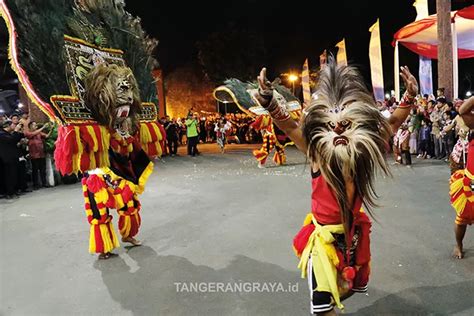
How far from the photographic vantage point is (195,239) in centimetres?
450

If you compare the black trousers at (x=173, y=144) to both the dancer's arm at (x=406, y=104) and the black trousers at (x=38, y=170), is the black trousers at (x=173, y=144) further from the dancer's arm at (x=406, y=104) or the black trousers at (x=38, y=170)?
the dancer's arm at (x=406, y=104)

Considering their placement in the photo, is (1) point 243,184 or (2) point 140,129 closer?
(2) point 140,129

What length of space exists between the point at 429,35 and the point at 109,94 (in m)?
13.7

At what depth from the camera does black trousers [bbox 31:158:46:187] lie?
8719 millimetres

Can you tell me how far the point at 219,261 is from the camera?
3.79m

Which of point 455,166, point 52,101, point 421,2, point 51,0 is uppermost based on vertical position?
point 421,2

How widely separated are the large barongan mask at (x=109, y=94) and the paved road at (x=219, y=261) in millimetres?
1466

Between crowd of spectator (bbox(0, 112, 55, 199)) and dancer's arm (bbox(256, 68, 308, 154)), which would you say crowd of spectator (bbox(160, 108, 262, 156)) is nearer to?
crowd of spectator (bbox(0, 112, 55, 199))

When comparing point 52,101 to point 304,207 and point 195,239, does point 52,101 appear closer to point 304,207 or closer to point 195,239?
point 195,239

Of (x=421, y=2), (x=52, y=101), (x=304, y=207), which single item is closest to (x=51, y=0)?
(x=52, y=101)

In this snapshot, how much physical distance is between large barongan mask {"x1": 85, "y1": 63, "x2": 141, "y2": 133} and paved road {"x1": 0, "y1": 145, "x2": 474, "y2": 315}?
1466mm

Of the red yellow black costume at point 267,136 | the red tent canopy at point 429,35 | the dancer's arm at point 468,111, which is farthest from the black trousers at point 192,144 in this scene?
the dancer's arm at point 468,111

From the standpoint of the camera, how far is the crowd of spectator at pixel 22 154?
303 inches

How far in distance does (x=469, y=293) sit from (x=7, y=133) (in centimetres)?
808
